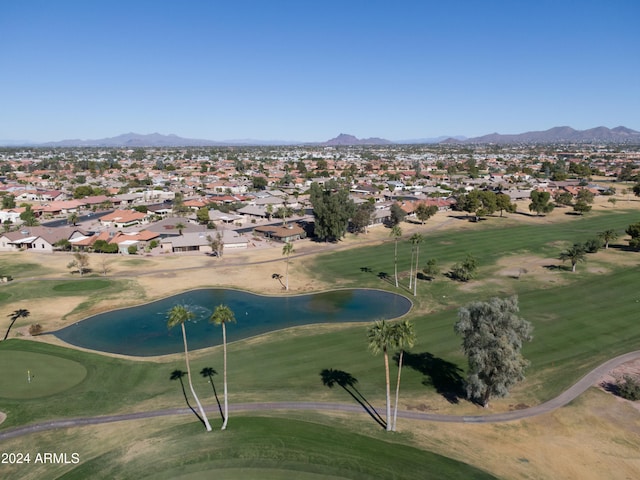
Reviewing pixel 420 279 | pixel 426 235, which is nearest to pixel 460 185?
pixel 426 235

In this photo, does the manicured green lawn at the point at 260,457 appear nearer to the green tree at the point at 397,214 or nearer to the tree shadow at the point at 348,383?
the tree shadow at the point at 348,383

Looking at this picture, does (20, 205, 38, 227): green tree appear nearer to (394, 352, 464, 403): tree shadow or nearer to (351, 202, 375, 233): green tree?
(351, 202, 375, 233): green tree

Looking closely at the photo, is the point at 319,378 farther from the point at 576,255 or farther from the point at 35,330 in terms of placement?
the point at 576,255

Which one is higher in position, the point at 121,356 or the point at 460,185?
the point at 460,185

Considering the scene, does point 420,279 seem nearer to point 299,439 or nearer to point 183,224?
point 299,439

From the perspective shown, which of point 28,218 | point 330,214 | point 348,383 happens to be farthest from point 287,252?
point 28,218

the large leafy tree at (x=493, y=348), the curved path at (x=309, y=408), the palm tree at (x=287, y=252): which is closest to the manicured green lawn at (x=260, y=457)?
the curved path at (x=309, y=408)
